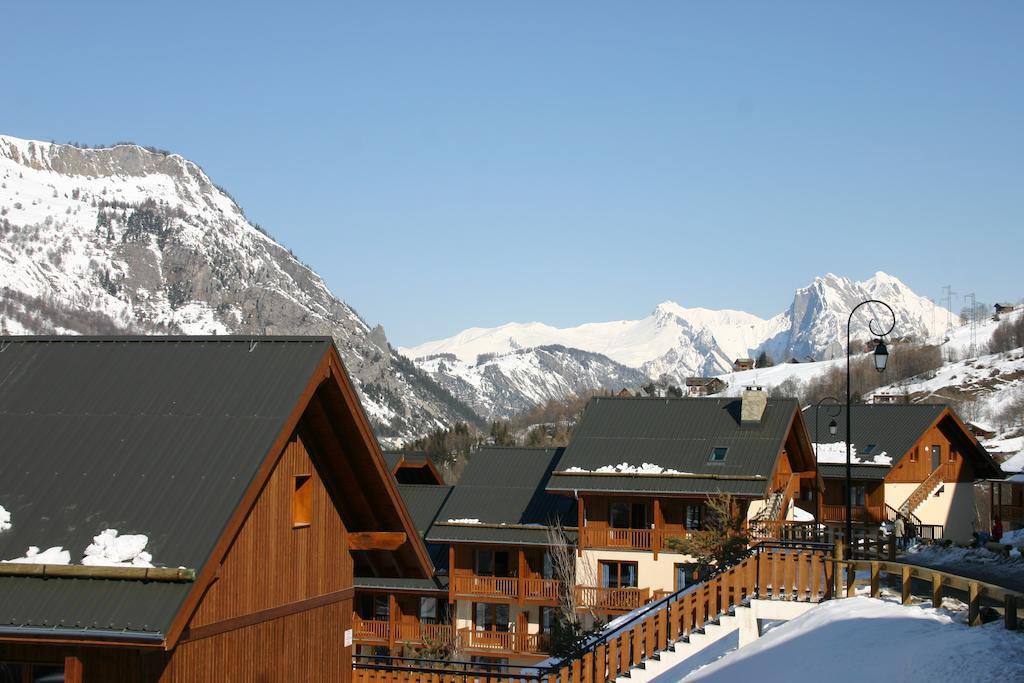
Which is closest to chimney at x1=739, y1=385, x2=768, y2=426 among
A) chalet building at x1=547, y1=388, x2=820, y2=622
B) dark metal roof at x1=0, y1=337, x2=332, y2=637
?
chalet building at x1=547, y1=388, x2=820, y2=622

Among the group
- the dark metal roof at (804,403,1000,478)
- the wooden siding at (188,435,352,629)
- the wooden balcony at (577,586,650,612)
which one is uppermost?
the dark metal roof at (804,403,1000,478)

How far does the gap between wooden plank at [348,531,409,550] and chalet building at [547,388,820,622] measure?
3033cm

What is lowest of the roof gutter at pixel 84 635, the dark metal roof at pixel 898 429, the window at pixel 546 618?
the window at pixel 546 618

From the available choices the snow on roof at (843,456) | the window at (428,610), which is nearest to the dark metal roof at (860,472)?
the snow on roof at (843,456)

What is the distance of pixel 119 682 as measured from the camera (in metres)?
13.1

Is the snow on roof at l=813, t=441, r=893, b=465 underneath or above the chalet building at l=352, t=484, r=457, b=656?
above

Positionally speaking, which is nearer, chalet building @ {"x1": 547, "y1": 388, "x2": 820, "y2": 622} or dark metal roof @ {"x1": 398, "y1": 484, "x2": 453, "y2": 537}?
chalet building @ {"x1": 547, "y1": 388, "x2": 820, "y2": 622}

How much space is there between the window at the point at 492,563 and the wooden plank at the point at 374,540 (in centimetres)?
3605

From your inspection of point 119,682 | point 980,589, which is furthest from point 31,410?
point 980,589

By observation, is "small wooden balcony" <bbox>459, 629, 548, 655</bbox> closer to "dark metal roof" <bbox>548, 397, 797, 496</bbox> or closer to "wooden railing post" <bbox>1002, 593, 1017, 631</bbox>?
"dark metal roof" <bbox>548, 397, 797, 496</bbox>

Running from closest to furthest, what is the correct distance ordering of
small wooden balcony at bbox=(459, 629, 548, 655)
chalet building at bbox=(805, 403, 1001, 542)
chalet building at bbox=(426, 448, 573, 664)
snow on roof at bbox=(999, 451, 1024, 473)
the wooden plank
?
the wooden plank
small wooden balcony at bbox=(459, 629, 548, 655)
chalet building at bbox=(426, 448, 573, 664)
chalet building at bbox=(805, 403, 1001, 542)
snow on roof at bbox=(999, 451, 1024, 473)

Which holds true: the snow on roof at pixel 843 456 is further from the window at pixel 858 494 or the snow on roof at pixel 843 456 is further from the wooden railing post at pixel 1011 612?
the wooden railing post at pixel 1011 612

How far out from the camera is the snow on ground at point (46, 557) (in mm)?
12445

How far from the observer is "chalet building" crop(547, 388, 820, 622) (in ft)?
158
